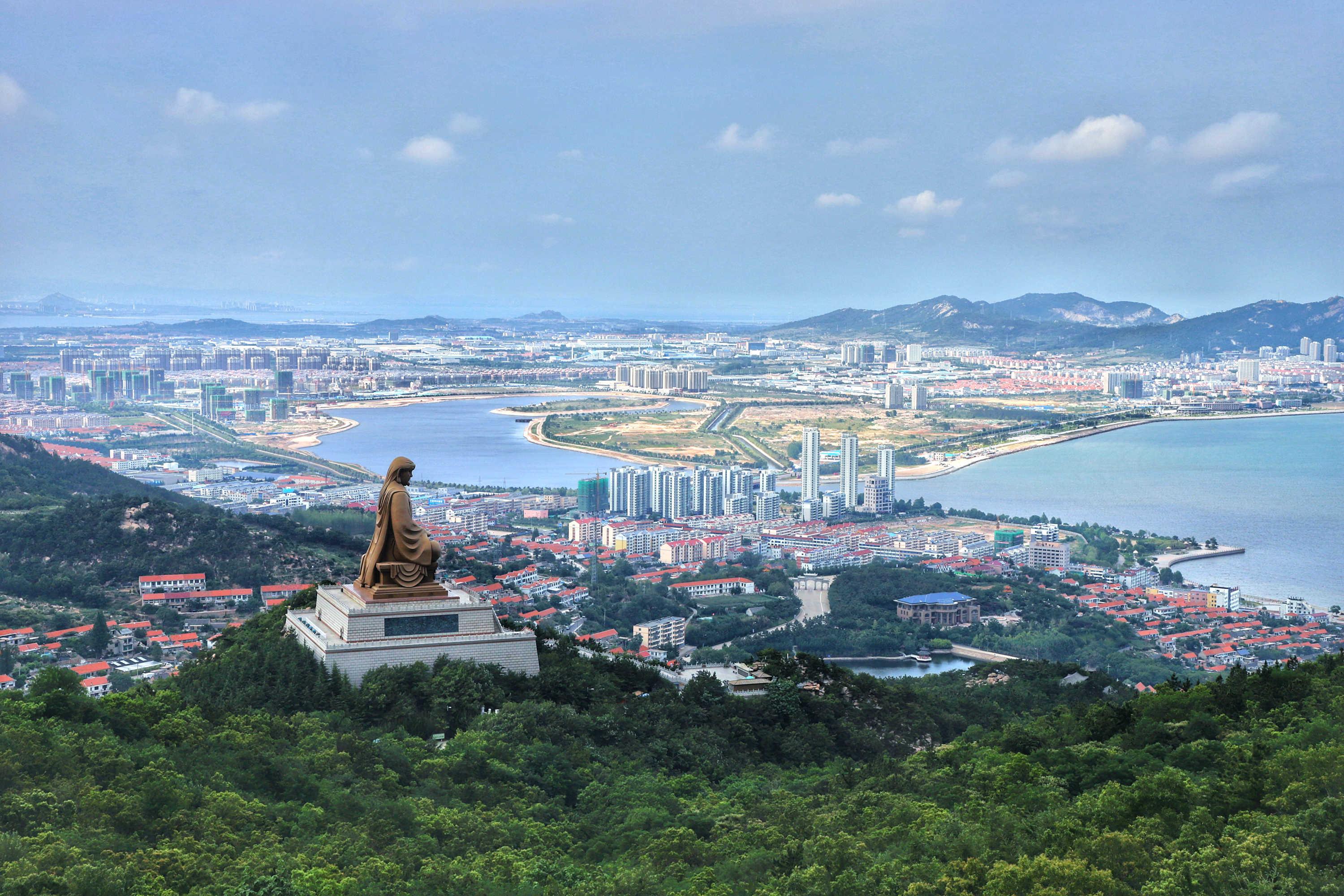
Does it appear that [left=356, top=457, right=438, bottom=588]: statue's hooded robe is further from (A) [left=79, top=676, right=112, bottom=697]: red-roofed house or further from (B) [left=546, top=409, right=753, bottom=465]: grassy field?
(B) [left=546, top=409, right=753, bottom=465]: grassy field

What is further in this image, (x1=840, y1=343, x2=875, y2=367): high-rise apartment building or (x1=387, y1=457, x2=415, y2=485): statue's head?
(x1=840, y1=343, x2=875, y2=367): high-rise apartment building

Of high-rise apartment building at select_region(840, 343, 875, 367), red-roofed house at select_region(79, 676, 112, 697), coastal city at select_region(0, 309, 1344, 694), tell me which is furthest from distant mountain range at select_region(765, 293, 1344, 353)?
red-roofed house at select_region(79, 676, 112, 697)

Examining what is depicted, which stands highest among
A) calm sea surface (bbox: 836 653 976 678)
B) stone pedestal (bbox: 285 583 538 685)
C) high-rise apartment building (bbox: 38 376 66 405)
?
high-rise apartment building (bbox: 38 376 66 405)

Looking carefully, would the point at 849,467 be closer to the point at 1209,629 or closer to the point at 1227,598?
the point at 1227,598

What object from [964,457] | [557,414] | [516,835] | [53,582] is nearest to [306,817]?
[516,835]

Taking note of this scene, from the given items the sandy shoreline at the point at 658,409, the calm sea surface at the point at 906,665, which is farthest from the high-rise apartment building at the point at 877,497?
the calm sea surface at the point at 906,665

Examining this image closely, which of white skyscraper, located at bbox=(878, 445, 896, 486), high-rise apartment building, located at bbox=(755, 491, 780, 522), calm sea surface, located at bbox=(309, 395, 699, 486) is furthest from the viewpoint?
calm sea surface, located at bbox=(309, 395, 699, 486)

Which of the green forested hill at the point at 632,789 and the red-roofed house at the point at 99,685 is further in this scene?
the red-roofed house at the point at 99,685

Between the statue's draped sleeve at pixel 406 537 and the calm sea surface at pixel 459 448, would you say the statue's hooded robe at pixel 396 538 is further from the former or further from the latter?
the calm sea surface at pixel 459 448
